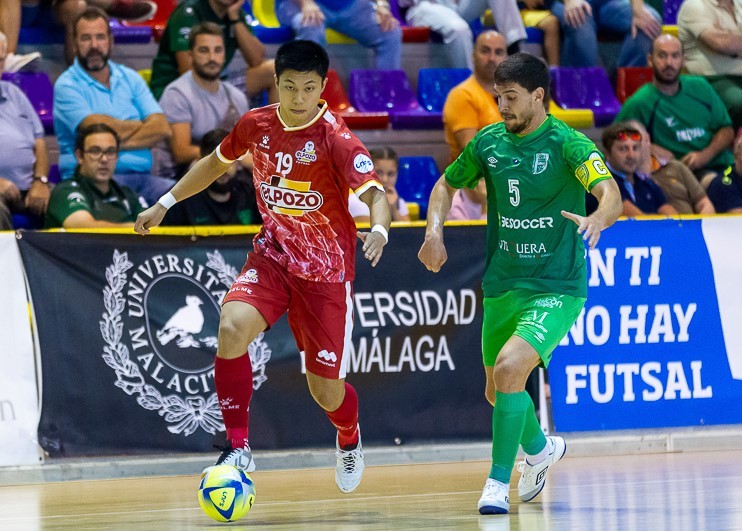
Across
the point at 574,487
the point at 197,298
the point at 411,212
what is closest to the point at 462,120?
the point at 411,212

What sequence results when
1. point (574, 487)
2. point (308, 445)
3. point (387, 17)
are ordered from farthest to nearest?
point (387, 17) < point (308, 445) < point (574, 487)

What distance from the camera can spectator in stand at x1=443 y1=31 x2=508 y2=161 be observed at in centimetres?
1144

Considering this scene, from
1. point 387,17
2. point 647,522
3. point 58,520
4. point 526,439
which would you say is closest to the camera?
point 647,522

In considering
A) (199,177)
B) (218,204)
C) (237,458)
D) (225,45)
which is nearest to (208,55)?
(225,45)

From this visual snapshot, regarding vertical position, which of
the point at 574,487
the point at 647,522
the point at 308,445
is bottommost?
the point at 308,445

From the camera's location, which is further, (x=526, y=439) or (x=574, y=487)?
(x=574, y=487)

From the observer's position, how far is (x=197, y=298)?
891 cm

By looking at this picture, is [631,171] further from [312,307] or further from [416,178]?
[312,307]

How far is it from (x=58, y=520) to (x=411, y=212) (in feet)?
17.9

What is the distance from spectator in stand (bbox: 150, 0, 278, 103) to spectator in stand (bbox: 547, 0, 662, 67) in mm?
3283

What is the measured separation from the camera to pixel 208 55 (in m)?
10.8

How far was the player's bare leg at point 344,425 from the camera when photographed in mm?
7141

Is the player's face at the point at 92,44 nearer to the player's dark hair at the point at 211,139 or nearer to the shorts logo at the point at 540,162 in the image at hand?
the player's dark hair at the point at 211,139

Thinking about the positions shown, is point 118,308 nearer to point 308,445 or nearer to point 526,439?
point 308,445
